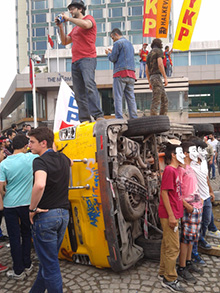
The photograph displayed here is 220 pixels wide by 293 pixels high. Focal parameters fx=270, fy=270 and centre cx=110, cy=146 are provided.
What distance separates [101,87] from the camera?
29281mm

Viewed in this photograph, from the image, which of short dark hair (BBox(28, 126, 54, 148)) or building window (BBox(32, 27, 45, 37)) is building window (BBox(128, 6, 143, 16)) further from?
short dark hair (BBox(28, 126, 54, 148))

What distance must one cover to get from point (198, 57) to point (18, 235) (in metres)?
35.0

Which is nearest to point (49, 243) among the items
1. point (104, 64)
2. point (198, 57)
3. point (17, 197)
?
point (17, 197)

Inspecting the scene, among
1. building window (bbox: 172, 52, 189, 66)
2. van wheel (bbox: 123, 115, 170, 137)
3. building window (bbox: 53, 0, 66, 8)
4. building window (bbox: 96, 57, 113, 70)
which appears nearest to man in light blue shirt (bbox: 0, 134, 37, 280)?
van wheel (bbox: 123, 115, 170, 137)

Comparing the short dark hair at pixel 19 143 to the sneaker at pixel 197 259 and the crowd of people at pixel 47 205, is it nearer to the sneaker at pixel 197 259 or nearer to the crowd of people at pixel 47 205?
the crowd of people at pixel 47 205

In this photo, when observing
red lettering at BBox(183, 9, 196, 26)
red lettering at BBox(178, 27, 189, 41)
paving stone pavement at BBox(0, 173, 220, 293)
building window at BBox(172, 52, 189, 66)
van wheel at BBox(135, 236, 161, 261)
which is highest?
building window at BBox(172, 52, 189, 66)

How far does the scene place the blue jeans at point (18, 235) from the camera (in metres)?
3.64

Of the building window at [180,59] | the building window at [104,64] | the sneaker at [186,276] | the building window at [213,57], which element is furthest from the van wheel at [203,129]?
the building window at [213,57]

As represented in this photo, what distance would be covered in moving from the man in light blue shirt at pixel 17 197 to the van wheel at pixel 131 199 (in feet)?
4.25

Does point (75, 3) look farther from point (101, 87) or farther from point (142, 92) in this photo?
point (101, 87)

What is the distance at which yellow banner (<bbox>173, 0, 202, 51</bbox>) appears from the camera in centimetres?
880

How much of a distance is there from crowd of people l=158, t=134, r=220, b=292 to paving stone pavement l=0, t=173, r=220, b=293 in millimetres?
121

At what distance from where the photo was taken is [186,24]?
8820 mm

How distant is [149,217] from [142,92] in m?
6.10
